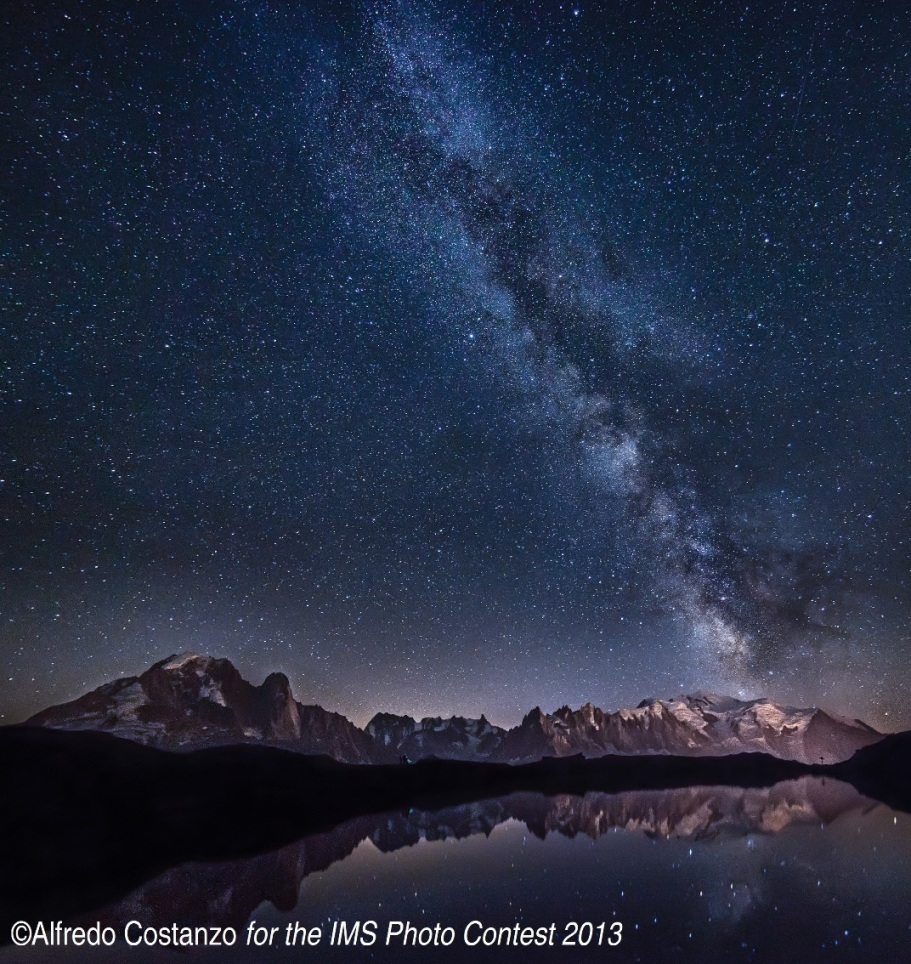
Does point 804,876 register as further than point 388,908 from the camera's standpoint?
Yes

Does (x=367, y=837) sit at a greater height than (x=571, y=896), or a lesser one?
lesser

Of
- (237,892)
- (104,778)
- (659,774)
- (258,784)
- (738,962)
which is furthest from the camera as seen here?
(659,774)

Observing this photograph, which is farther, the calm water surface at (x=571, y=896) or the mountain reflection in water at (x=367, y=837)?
the mountain reflection in water at (x=367, y=837)

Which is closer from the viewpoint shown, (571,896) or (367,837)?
(571,896)

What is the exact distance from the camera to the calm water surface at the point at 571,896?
12.8 metres

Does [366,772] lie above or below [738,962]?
below

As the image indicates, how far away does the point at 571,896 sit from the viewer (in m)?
17.0

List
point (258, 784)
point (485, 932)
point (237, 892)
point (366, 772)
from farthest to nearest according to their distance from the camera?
point (366, 772)
point (258, 784)
point (237, 892)
point (485, 932)

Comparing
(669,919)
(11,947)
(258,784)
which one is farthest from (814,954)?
(258,784)

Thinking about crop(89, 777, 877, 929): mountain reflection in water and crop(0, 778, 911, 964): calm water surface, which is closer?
crop(0, 778, 911, 964): calm water surface

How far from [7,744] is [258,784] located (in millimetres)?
29001

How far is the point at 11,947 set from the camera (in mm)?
14500

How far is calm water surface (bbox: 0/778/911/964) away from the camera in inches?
503

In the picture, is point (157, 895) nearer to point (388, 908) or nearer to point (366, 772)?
point (388, 908)
